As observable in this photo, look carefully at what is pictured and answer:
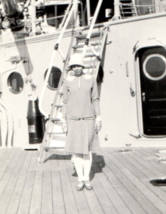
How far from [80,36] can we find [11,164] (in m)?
3.49

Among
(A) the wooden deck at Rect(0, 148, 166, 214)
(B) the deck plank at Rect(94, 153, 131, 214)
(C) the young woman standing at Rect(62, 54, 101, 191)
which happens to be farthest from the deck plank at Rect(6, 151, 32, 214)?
(B) the deck plank at Rect(94, 153, 131, 214)

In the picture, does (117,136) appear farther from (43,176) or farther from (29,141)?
(43,176)

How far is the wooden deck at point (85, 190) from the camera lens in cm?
470

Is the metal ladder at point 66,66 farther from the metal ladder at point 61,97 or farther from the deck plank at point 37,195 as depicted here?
the deck plank at point 37,195

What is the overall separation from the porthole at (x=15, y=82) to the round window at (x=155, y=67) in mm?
3492

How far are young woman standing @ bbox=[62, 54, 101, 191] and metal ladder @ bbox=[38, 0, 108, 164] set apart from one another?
185 cm

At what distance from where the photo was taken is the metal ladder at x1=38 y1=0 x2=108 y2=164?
7.75 m

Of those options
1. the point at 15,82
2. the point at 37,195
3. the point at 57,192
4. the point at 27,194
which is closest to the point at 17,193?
the point at 27,194

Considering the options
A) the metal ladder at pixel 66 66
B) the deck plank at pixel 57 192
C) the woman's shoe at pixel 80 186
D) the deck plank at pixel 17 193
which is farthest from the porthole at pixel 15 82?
the woman's shoe at pixel 80 186

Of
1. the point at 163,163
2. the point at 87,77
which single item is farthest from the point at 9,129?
the point at 87,77

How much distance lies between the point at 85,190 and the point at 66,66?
13.4 ft

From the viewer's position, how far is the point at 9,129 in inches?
419

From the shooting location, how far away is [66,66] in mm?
9031

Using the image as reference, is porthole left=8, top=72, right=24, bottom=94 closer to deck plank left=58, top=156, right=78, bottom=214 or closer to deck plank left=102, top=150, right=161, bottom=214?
deck plank left=102, top=150, right=161, bottom=214
